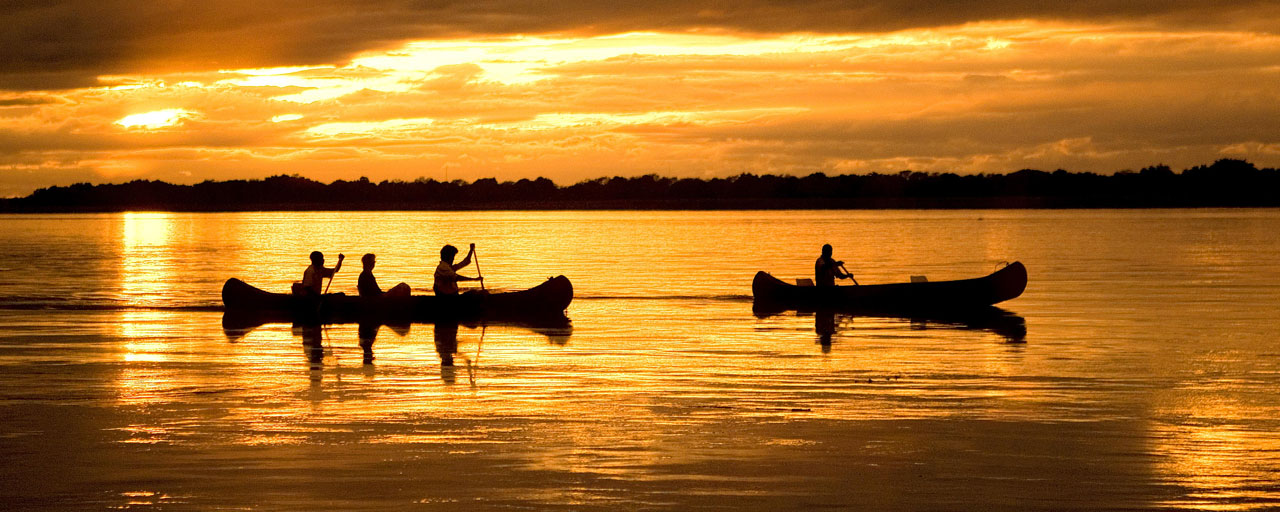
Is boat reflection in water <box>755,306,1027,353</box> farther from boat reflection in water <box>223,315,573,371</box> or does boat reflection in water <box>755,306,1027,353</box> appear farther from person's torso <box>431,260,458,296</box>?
person's torso <box>431,260,458,296</box>

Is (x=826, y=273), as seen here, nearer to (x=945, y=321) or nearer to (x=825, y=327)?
(x=945, y=321)

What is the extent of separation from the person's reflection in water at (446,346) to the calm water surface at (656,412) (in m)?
0.11

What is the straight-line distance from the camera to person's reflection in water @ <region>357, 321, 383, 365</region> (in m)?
19.4

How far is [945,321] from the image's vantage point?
25.5 meters

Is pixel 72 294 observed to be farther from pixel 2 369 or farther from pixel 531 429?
pixel 531 429

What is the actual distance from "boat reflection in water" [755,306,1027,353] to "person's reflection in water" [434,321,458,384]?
5875mm

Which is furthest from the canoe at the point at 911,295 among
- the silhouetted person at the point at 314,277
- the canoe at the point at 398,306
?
the silhouetted person at the point at 314,277

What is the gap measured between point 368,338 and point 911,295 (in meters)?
11.3

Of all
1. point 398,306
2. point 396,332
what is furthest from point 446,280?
point 396,332

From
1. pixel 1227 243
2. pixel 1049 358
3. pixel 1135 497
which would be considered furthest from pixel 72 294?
pixel 1227 243

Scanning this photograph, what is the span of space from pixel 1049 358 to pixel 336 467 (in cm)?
1154

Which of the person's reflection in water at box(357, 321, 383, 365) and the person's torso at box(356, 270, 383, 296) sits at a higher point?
the person's torso at box(356, 270, 383, 296)

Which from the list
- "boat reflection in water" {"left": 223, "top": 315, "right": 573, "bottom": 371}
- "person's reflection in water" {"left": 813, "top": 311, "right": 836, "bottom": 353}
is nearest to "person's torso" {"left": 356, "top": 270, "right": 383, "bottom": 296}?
"boat reflection in water" {"left": 223, "top": 315, "right": 573, "bottom": 371}

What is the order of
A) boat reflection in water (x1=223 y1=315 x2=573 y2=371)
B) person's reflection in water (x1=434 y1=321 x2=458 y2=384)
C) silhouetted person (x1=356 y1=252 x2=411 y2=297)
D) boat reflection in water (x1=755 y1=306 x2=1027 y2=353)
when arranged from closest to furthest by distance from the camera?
person's reflection in water (x1=434 y1=321 x2=458 y2=384) → boat reflection in water (x1=223 y1=315 x2=573 y2=371) → boat reflection in water (x1=755 y1=306 x2=1027 y2=353) → silhouetted person (x1=356 y1=252 x2=411 y2=297)
